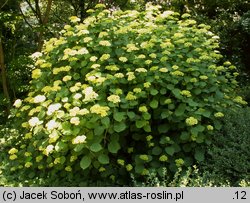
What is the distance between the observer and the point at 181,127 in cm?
338

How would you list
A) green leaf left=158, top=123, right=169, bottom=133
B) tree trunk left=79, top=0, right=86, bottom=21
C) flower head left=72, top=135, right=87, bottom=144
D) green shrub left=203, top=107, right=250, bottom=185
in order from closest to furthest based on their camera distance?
flower head left=72, top=135, right=87, bottom=144
green shrub left=203, top=107, right=250, bottom=185
green leaf left=158, top=123, right=169, bottom=133
tree trunk left=79, top=0, right=86, bottom=21

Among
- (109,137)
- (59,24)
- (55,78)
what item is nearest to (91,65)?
(55,78)

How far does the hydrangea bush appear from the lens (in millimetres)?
3146

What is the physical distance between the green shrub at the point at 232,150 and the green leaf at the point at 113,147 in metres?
0.78

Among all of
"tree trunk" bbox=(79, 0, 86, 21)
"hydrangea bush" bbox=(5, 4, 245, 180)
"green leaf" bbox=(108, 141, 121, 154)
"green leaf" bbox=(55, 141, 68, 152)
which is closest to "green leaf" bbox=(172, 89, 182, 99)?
"hydrangea bush" bbox=(5, 4, 245, 180)

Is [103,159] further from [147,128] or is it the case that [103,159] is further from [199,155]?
[199,155]

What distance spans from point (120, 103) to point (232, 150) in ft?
3.40

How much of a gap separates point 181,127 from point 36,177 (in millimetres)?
1334

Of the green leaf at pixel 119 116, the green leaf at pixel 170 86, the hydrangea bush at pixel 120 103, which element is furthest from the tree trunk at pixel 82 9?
the green leaf at pixel 119 116

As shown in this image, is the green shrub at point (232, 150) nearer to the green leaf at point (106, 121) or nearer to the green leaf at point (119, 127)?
the green leaf at point (119, 127)

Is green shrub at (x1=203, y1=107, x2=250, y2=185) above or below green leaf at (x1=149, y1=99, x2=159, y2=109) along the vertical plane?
below

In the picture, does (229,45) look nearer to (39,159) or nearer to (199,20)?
(199,20)

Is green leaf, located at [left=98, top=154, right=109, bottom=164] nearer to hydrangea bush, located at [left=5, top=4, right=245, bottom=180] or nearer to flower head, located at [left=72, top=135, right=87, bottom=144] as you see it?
hydrangea bush, located at [left=5, top=4, right=245, bottom=180]

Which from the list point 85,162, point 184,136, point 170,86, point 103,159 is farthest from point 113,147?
point 170,86
